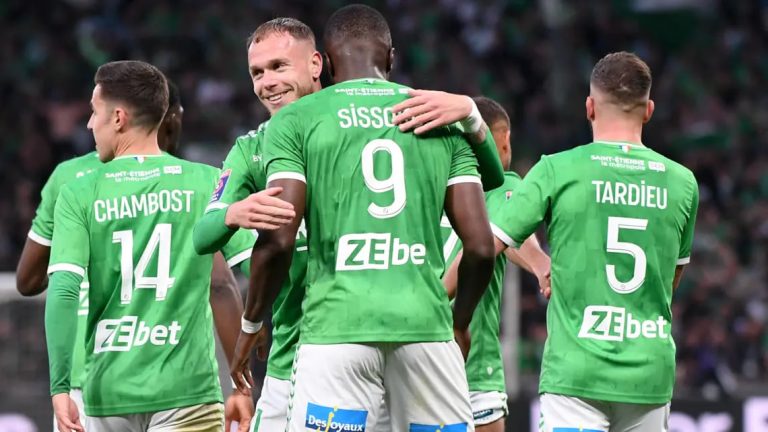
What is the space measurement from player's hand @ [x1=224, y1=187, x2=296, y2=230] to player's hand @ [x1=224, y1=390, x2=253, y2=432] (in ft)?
3.65

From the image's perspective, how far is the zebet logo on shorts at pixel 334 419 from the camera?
15.4 ft

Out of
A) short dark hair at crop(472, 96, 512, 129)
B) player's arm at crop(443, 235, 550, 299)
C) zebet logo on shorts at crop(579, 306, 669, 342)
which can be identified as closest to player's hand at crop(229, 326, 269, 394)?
player's arm at crop(443, 235, 550, 299)

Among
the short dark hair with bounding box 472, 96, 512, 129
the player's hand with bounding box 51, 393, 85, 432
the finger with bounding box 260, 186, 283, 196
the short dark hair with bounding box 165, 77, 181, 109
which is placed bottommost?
the player's hand with bounding box 51, 393, 85, 432

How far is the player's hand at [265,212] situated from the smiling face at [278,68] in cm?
98

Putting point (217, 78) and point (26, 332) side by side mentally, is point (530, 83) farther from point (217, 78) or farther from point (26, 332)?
point (26, 332)

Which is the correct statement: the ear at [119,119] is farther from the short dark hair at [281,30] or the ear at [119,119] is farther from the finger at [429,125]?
the finger at [429,125]

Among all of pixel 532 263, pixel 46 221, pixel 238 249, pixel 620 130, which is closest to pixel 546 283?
pixel 532 263

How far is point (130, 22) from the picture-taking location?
18.8m

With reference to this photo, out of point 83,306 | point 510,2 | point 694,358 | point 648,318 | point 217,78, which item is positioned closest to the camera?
point 648,318

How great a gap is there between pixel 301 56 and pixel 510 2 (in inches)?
590

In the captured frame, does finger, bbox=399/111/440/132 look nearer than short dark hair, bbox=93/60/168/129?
Yes

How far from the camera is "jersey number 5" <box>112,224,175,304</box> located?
219 inches

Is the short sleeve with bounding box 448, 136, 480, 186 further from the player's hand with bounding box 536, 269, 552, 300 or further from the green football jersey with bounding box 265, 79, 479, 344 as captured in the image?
the player's hand with bounding box 536, 269, 552, 300

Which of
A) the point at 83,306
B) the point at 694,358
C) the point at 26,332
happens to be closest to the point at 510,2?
the point at 694,358
